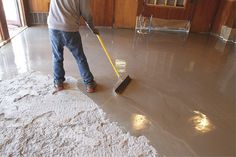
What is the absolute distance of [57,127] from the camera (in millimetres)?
1762

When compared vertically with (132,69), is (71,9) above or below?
above

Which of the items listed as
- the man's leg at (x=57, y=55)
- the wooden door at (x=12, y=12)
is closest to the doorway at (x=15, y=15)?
the wooden door at (x=12, y=12)

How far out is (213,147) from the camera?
1.70m

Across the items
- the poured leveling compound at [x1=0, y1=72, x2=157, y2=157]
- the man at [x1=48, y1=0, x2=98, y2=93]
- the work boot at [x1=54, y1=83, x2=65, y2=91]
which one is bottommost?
the poured leveling compound at [x1=0, y1=72, x2=157, y2=157]

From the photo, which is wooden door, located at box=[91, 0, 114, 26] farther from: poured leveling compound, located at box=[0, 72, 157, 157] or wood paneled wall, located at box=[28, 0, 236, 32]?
poured leveling compound, located at box=[0, 72, 157, 157]

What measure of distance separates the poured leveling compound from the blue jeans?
0.19 m

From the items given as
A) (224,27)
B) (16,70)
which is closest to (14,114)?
(16,70)

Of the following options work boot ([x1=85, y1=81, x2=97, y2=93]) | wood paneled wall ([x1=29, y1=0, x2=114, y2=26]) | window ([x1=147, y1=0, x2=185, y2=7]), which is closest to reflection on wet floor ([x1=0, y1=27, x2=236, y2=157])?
work boot ([x1=85, y1=81, x2=97, y2=93])

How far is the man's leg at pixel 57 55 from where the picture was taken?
2.03 metres

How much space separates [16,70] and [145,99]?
67.2 inches

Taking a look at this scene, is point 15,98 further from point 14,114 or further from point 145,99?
point 145,99

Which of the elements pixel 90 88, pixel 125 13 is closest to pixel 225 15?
pixel 125 13

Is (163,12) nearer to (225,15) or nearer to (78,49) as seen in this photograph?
(225,15)

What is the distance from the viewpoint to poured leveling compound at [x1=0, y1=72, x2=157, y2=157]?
1556mm
